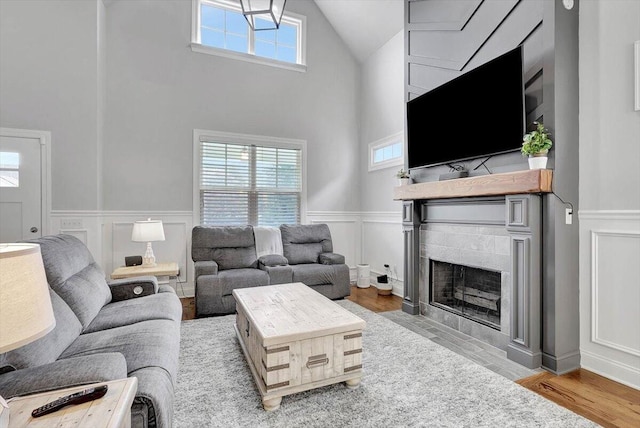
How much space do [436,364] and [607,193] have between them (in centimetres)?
174

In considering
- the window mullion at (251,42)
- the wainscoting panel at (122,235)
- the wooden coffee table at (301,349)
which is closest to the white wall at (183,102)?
the wainscoting panel at (122,235)

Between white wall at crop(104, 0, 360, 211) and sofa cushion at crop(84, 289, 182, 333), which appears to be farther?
white wall at crop(104, 0, 360, 211)

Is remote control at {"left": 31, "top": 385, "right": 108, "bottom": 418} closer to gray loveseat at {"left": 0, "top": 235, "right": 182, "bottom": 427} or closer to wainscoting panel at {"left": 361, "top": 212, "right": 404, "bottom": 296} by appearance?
gray loveseat at {"left": 0, "top": 235, "right": 182, "bottom": 427}

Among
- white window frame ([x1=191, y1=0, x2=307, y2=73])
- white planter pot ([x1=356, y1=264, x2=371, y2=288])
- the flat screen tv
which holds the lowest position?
white planter pot ([x1=356, y1=264, x2=371, y2=288])

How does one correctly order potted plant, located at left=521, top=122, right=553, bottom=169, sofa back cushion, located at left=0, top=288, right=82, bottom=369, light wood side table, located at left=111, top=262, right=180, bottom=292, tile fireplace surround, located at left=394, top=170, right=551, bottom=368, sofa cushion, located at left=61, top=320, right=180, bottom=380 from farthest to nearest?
light wood side table, located at left=111, top=262, right=180, bottom=292 < tile fireplace surround, located at left=394, top=170, right=551, bottom=368 < potted plant, located at left=521, top=122, right=553, bottom=169 < sofa cushion, located at left=61, top=320, right=180, bottom=380 < sofa back cushion, located at left=0, top=288, right=82, bottom=369

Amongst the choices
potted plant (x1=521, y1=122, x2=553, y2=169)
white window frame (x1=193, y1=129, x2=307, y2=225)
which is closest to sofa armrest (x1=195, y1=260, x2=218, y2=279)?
white window frame (x1=193, y1=129, x2=307, y2=225)

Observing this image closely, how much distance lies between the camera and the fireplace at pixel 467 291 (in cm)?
296

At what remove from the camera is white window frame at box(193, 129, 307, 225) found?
4535mm

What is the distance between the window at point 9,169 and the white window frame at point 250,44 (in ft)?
8.19

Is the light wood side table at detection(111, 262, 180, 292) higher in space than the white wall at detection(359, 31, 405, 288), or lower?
lower

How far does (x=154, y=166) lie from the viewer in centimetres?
432

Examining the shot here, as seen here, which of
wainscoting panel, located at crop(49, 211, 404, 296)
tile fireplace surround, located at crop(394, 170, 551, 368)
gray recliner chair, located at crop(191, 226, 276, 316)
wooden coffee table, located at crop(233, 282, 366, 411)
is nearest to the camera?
wooden coffee table, located at crop(233, 282, 366, 411)

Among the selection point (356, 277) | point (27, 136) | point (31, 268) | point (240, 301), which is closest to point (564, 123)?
point (240, 301)

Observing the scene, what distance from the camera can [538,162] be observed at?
2.34m
